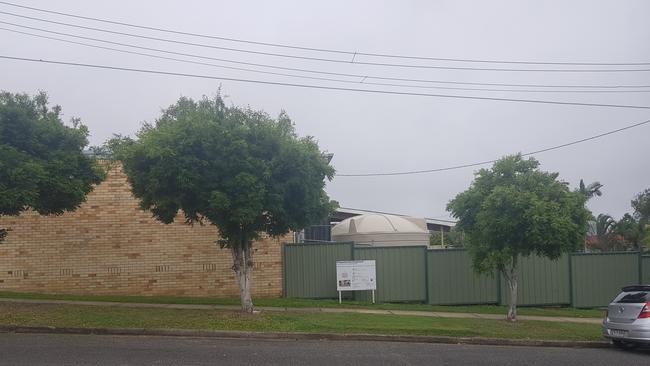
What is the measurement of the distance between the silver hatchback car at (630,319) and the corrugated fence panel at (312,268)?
27.1ft

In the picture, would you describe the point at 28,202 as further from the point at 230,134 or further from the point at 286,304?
the point at 286,304

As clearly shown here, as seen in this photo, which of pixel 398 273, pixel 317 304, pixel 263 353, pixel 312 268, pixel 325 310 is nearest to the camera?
pixel 263 353

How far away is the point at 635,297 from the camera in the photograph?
43.3ft

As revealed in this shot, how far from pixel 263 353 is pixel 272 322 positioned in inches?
111

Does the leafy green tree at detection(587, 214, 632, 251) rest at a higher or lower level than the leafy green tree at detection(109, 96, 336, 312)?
lower

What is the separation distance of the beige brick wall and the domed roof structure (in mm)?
6570

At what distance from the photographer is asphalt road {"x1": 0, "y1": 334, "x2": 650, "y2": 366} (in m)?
10.2

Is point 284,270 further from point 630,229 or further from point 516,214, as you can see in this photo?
point 630,229

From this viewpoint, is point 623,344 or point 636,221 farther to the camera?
point 636,221

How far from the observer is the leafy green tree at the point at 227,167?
1327cm

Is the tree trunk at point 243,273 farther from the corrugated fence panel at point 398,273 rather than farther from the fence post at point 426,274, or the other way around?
the fence post at point 426,274

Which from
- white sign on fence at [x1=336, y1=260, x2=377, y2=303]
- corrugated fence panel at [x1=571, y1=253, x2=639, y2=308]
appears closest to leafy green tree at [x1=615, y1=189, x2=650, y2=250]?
corrugated fence panel at [x1=571, y1=253, x2=639, y2=308]

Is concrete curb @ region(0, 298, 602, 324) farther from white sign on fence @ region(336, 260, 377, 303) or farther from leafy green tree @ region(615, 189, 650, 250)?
leafy green tree @ region(615, 189, 650, 250)

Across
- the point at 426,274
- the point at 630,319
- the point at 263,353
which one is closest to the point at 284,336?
the point at 263,353
